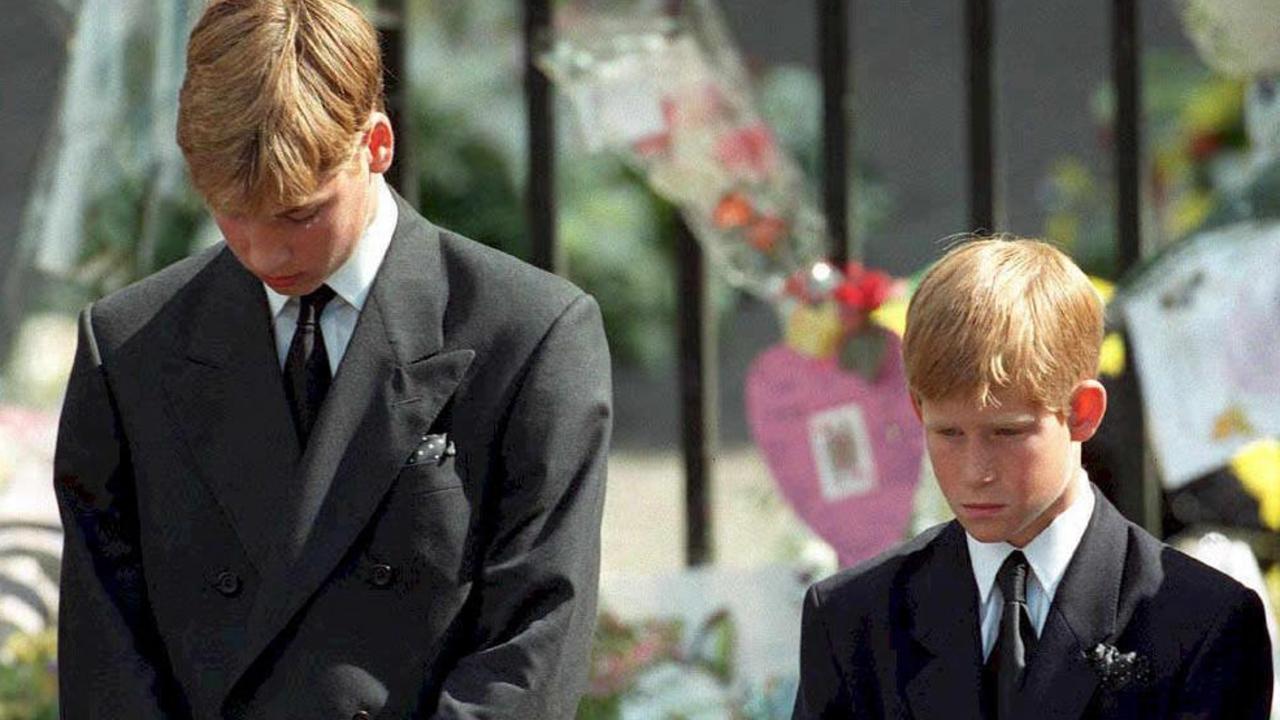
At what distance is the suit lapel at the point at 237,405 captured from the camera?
251 centimetres

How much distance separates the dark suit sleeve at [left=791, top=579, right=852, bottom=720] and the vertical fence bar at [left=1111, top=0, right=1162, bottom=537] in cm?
157

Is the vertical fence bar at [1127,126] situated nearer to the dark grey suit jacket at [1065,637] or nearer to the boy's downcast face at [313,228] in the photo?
the dark grey suit jacket at [1065,637]

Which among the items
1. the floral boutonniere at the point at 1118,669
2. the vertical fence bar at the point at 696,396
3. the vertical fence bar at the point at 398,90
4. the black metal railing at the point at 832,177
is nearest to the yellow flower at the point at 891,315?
the black metal railing at the point at 832,177

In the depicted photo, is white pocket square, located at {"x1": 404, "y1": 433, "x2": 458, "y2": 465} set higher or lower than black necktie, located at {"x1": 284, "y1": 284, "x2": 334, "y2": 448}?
lower

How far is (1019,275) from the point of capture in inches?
94.7

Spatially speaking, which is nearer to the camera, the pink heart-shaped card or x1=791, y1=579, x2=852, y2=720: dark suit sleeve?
x1=791, y1=579, x2=852, y2=720: dark suit sleeve

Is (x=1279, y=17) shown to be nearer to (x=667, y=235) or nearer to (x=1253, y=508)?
(x=1253, y=508)

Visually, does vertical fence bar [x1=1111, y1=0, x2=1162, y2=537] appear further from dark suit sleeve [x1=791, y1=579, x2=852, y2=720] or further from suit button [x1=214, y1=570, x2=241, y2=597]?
suit button [x1=214, y1=570, x2=241, y2=597]

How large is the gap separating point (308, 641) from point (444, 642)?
0.44 feet

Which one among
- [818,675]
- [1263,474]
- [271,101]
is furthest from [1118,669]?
[1263,474]

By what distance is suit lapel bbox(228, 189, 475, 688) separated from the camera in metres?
2.47

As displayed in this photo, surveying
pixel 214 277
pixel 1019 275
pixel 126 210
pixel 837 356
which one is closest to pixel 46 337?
pixel 126 210

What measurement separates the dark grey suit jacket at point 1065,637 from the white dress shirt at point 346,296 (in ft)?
1.81

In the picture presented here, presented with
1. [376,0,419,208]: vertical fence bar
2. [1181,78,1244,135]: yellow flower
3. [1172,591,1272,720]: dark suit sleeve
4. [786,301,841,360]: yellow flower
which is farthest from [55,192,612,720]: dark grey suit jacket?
[1181,78,1244,135]: yellow flower
